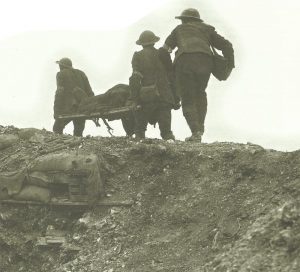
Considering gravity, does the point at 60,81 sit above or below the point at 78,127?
above

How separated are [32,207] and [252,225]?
333 centimetres

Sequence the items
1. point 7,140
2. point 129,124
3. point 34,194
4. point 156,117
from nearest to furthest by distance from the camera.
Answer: point 34,194 < point 7,140 < point 156,117 < point 129,124

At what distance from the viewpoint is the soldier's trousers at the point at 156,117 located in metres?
10.5

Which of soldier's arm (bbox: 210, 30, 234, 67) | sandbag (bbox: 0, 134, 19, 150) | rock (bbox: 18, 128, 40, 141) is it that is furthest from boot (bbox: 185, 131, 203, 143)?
sandbag (bbox: 0, 134, 19, 150)

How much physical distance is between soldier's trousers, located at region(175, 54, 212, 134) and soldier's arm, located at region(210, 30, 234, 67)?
324mm

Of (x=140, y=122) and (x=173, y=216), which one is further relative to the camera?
(x=140, y=122)

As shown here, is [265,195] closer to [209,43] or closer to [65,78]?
[209,43]

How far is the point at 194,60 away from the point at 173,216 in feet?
10.4

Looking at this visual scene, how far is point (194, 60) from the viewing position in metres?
10.1

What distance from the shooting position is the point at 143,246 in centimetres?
747

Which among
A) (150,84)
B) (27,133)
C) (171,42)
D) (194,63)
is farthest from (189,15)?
(27,133)

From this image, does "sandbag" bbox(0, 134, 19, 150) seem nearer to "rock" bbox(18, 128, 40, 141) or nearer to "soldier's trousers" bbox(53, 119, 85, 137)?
"rock" bbox(18, 128, 40, 141)

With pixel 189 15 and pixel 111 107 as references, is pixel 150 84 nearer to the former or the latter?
pixel 111 107

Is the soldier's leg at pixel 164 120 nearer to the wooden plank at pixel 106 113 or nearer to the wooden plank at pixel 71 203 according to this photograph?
the wooden plank at pixel 106 113
